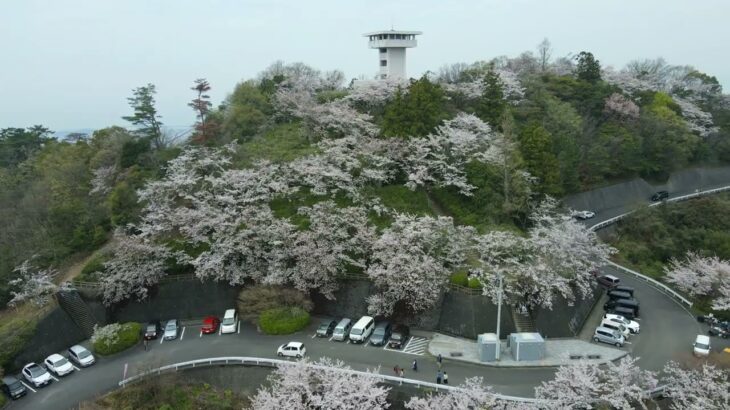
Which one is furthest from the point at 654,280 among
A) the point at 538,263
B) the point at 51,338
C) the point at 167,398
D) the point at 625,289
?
the point at 51,338

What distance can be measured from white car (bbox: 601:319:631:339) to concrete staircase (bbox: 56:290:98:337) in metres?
Answer: 27.3

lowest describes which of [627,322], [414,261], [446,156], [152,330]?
[152,330]

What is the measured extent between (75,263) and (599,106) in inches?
1848

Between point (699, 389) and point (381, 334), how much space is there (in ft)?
42.4

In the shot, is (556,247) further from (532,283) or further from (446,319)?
(446,319)

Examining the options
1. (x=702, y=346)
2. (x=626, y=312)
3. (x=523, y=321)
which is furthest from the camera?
(x=626, y=312)

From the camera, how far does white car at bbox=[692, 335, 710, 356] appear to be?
829 inches

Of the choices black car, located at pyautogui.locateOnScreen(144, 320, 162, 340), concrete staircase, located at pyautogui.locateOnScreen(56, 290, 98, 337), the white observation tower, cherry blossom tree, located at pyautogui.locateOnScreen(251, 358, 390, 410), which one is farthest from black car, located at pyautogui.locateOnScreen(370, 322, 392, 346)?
Result: the white observation tower

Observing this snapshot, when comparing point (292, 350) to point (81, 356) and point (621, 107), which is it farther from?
point (621, 107)

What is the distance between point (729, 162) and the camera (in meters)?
47.0

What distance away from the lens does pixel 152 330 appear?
24172 mm

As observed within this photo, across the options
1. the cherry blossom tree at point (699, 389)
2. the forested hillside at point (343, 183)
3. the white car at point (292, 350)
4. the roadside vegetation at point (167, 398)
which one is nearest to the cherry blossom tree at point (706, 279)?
the forested hillside at point (343, 183)

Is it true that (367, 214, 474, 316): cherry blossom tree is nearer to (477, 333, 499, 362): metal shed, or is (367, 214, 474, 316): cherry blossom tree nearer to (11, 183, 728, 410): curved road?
(11, 183, 728, 410): curved road

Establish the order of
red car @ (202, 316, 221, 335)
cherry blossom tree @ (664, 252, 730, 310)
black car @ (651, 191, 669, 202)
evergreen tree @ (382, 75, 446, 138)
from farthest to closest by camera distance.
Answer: black car @ (651, 191, 669, 202) → evergreen tree @ (382, 75, 446, 138) → cherry blossom tree @ (664, 252, 730, 310) → red car @ (202, 316, 221, 335)
